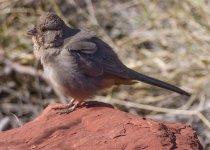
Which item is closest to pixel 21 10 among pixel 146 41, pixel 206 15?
pixel 146 41

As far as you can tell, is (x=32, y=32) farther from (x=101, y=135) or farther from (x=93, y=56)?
(x=101, y=135)

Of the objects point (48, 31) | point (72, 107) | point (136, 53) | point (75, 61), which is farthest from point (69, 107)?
point (136, 53)

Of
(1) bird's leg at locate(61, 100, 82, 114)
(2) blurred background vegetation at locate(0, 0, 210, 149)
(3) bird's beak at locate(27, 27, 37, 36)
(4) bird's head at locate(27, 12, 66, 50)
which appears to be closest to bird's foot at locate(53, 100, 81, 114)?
(1) bird's leg at locate(61, 100, 82, 114)

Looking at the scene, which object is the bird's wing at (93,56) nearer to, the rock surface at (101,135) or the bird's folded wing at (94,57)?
the bird's folded wing at (94,57)

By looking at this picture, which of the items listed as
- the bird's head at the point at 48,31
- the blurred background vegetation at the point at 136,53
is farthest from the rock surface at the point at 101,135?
the blurred background vegetation at the point at 136,53

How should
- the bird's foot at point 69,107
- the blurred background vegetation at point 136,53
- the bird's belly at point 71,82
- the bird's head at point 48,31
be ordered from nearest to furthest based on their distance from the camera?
the bird's foot at point 69,107 → the bird's belly at point 71,82 → the bird's head at point 48,31 → the blurred background vegetation at point 136,53

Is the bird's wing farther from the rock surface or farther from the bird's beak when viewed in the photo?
the rock surface
